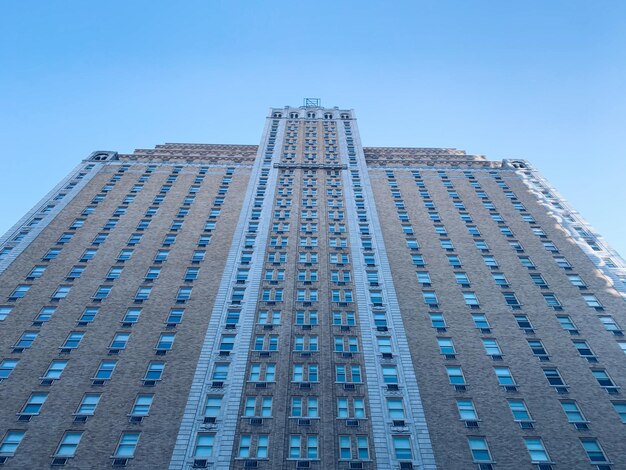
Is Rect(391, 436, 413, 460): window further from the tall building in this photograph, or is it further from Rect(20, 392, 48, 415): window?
Rect(20, 392, 48, 415): window

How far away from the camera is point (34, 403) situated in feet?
124

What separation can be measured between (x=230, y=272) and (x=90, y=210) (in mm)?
24794

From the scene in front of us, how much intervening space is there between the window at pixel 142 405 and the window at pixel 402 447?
63.3ft

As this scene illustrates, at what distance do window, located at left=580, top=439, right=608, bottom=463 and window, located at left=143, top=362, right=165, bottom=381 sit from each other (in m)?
29.6

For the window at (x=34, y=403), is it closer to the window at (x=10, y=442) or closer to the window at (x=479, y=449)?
the window at (x=10, y=442)

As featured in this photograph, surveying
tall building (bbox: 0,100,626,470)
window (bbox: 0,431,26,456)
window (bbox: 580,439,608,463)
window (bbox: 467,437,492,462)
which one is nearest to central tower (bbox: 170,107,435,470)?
tall building (bbox: 0,100,626,470)

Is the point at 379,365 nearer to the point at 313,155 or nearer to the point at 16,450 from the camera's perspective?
the point at 16,450

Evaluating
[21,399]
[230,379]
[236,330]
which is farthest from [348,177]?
[21,399]

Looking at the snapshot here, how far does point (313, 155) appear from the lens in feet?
269

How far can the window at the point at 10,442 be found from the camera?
112 feet

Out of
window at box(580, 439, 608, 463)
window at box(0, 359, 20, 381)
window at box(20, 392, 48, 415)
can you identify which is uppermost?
window at box(0, 359, 20, 381)

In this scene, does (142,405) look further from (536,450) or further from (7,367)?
(536,450)

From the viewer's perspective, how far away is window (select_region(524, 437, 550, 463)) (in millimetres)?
34906

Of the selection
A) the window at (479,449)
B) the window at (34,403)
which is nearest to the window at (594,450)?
the window at (479,449)
